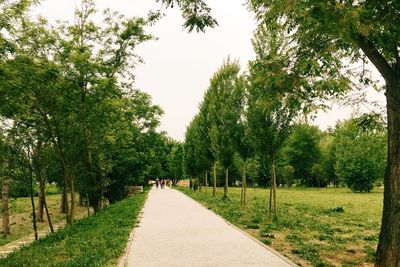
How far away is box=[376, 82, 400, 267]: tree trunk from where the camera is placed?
7098 millimetres

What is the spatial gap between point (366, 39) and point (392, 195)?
9.33ft

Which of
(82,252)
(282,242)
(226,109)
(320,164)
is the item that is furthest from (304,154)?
(82,252)

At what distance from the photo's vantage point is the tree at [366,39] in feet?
17.5

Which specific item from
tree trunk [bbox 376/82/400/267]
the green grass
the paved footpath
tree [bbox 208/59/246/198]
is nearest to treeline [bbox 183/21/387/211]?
tree [bbox 208/59/246/198]

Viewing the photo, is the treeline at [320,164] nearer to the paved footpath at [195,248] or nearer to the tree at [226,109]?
the tree at [226,109]

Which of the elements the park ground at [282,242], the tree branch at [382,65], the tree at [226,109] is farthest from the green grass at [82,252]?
the tree at [226,109]

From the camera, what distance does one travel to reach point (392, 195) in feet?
23.5

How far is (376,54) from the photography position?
7254 mm

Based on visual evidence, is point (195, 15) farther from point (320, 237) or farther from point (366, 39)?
point (320, 237)

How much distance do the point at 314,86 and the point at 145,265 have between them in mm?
5267

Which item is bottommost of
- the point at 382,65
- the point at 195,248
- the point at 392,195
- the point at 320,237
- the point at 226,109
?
the point at 320,237

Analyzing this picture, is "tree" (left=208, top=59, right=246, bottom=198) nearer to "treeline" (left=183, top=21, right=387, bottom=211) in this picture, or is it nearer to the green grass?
"treeline" (left=183, top=21, right=387, bottom=211)

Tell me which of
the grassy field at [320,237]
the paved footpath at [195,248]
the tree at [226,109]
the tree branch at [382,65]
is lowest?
the grassy field at [320,237]

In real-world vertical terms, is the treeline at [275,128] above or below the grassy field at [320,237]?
above
